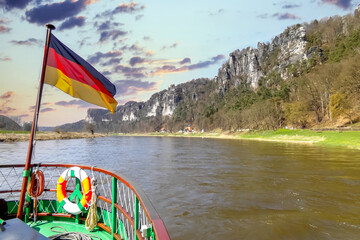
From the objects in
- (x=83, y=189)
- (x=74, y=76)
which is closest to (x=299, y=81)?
(x=74, y=76)

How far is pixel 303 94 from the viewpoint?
6781cm

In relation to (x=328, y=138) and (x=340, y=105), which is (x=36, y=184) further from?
(x=340, y=105)

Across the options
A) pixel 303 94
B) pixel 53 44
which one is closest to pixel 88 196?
pixel 53 44

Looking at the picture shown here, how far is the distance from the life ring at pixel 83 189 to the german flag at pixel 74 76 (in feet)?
5.68

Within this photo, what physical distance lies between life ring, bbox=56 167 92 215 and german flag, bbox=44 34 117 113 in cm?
173

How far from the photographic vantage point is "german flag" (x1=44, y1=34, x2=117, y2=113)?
523cm

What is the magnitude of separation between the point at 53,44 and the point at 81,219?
422 cm

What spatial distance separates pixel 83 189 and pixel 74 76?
8.65 feet

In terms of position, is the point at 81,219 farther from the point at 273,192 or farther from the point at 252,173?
the point at 252,173

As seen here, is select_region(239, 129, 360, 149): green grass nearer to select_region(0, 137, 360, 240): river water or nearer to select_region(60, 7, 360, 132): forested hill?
select_region(60, 7, 360, 132): forested hill

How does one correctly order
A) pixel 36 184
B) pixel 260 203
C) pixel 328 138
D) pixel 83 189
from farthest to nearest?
pixel 328 138
pixel 260 203
pixel 36 184
pixel 83 189

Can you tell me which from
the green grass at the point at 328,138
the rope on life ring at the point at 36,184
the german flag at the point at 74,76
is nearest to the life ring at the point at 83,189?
the rope on life ring at the point at 36,184

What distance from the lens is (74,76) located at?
5.48m

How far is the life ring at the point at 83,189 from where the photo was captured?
5160 mm
